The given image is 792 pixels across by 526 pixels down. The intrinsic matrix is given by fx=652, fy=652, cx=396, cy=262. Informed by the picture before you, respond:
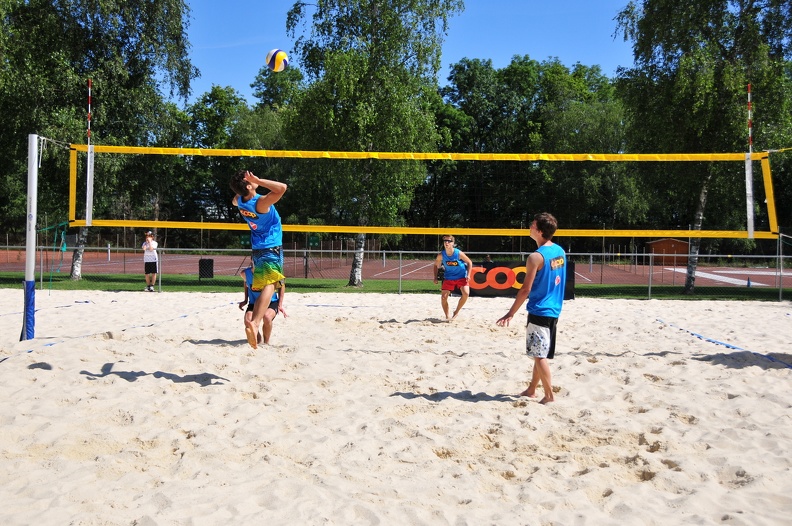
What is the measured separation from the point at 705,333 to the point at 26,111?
15388 mm

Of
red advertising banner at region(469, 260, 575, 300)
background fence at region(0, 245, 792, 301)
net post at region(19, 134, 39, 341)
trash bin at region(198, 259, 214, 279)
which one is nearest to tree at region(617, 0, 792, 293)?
background fence at region(0, 245, 792, 301)

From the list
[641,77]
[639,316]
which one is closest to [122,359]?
[639,316]

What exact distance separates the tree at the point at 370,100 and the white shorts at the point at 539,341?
1208cm

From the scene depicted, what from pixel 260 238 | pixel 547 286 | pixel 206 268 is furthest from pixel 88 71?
pixel 547 286

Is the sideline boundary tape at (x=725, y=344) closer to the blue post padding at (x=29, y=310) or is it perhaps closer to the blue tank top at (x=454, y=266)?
the blue tank top at (x=454, y=266)

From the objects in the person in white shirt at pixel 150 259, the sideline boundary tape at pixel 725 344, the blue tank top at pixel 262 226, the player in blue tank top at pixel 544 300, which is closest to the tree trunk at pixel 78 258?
the person in white shirt at pixel 150 259

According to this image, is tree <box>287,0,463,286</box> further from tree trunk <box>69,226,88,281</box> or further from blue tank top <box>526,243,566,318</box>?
blue tank top <box>526,243,566,318</box>

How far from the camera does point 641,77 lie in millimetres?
16203

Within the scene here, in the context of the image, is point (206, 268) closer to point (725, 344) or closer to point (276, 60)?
point (276, 60)

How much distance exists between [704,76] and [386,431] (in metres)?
13.9

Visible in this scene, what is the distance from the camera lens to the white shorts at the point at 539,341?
169 inches

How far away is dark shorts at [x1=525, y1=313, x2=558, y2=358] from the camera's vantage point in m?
4.30

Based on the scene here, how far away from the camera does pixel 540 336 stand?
169 inches

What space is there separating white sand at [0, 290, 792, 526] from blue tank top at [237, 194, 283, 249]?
3.24 feet
